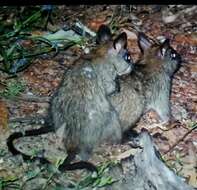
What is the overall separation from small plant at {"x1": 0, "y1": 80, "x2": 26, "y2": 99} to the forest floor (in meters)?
0.06

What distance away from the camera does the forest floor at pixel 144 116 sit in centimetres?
643

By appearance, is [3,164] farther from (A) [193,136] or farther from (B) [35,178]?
(A) [193,136]

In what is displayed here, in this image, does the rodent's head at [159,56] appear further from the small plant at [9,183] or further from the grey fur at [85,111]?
the small plant at [9,183]

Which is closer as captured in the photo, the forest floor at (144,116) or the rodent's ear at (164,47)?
the forest floor at (144,116)

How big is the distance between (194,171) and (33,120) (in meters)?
1.85

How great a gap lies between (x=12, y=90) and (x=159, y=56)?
179 centimetres

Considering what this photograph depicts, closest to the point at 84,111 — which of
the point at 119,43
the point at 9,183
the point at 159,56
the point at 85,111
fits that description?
the point at 85,111

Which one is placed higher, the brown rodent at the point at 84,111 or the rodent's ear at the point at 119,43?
the rodent's ear at the point at 119,43

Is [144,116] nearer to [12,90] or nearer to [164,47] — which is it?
[164,47]

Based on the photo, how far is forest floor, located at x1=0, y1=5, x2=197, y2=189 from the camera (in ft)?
21.1

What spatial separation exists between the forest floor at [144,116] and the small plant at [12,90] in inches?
2.5

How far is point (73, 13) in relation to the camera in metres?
8.98

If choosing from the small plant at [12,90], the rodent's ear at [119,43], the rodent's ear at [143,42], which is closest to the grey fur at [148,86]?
the rodent's ear at [143,42]

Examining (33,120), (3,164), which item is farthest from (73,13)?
(3,164)
